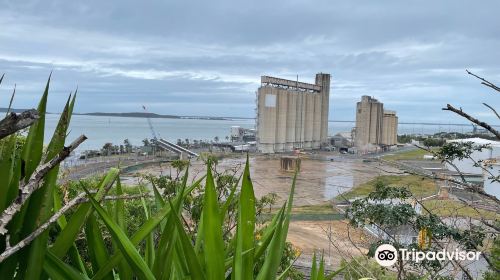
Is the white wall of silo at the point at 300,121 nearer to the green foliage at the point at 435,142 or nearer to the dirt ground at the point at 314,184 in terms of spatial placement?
the dirt ground at the point at 314,184

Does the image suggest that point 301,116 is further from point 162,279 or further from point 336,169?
point 162,279

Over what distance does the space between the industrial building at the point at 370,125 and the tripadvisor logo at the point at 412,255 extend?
165 feet

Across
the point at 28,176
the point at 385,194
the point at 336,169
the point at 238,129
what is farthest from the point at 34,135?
the point at 238,129

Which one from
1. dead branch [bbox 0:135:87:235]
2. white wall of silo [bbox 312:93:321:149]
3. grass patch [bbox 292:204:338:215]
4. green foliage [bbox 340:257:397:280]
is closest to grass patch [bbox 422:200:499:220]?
green foliage [bbox 340:257:397:280]

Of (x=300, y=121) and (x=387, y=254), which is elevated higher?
(x=300, y=121)

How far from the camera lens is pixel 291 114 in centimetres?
4834

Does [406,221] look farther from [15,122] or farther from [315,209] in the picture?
[315,209]

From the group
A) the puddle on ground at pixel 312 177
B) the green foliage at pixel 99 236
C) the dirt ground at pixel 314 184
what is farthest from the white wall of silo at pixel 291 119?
the green foliage at pixel 99 236

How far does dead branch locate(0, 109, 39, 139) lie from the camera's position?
1.74 feet

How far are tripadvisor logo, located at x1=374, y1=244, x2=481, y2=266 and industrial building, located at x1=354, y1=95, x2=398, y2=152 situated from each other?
165ft

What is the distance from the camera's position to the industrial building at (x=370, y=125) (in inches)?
2067

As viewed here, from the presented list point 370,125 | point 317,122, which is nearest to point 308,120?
point 317,122

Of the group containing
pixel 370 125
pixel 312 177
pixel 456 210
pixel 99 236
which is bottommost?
pixel 312 177

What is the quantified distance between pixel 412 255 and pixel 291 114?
45.5m
